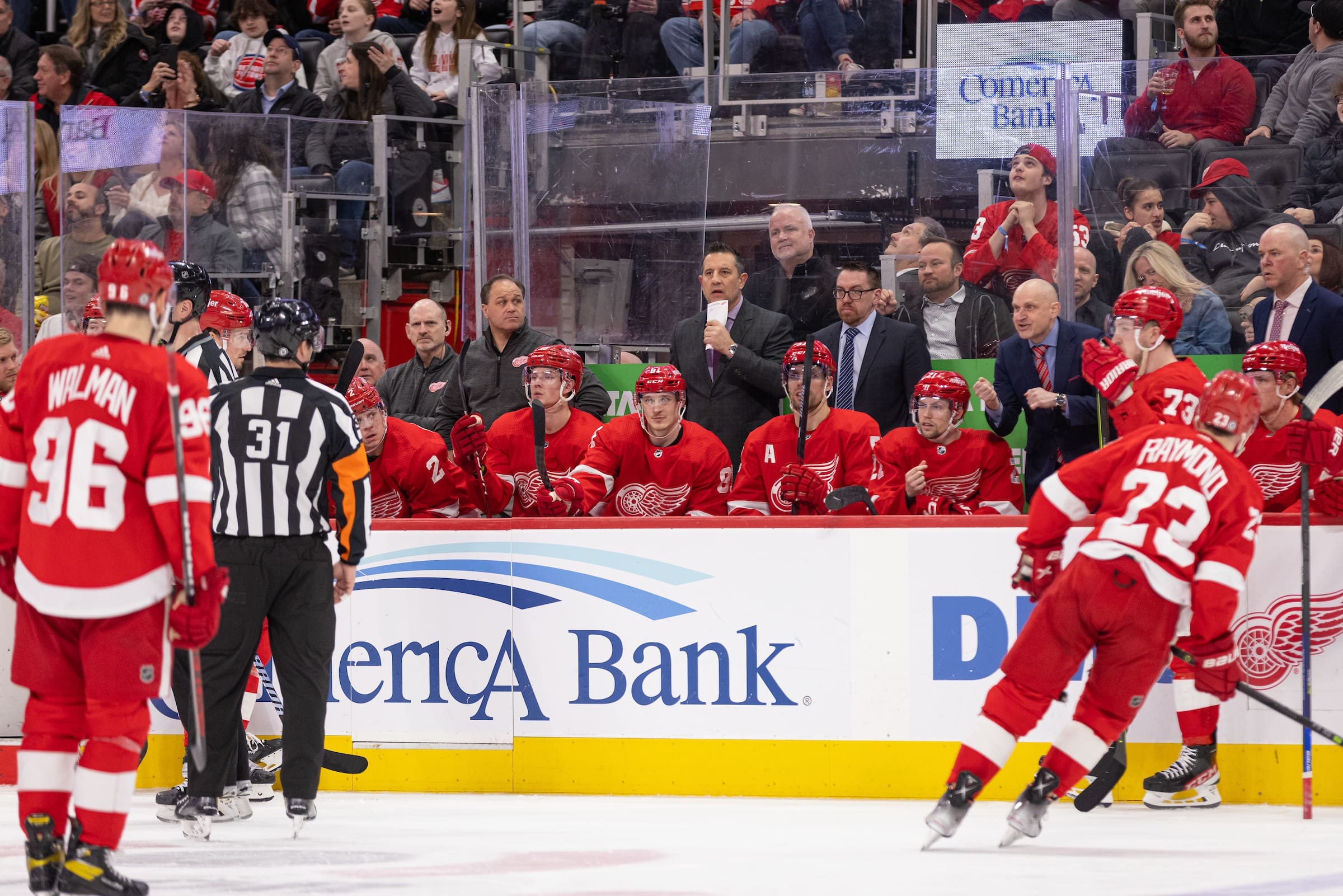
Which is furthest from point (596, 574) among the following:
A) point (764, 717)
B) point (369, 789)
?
point (369, 789)

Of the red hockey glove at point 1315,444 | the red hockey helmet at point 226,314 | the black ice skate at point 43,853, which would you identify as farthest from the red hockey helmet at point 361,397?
the red hockey glove at point 1315,444

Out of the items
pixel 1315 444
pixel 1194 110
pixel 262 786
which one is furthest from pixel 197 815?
pixel 1194 110

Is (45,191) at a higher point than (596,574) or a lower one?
higher

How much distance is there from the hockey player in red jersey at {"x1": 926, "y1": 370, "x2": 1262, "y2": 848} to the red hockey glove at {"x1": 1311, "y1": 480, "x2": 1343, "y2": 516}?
3.02ft

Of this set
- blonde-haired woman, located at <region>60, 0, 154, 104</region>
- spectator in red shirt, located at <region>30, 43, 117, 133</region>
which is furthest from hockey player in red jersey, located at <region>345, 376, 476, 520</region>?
spectator in red shirt, located at <region>30, 43, 117, 133</region>

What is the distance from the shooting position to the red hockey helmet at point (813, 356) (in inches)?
233

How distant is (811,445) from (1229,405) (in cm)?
177

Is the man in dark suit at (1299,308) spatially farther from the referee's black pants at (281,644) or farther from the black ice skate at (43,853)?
the black ice skate at (43,853)

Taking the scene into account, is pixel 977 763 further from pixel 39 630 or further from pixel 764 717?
pixel 39 630

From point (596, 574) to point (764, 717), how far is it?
2.39 feet

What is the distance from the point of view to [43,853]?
11.8 ft

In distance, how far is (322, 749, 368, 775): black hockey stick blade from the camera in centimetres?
521

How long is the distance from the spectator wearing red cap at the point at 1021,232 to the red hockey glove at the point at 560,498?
5.71 ft

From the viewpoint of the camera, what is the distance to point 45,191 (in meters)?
7.51
